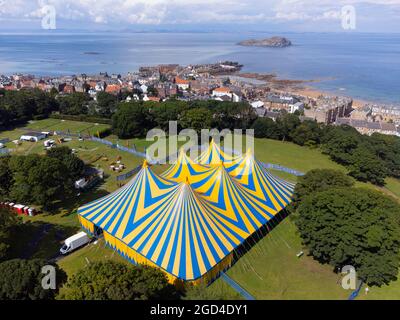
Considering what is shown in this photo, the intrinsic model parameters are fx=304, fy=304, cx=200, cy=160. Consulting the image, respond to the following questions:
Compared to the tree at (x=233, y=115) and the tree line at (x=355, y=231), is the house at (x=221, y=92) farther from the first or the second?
the tree line at (x=355, y=231)

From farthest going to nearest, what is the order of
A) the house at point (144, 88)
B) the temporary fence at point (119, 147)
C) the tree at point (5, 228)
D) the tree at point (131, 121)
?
1. the house at point (144, 88)
2. the tree at point (131, 121)
3. the temporary fence at point (119, 147)
4. the tree at point (5, 228)

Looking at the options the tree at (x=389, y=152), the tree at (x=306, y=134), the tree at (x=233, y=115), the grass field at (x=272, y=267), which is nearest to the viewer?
the grass field at (x=272, y=267)

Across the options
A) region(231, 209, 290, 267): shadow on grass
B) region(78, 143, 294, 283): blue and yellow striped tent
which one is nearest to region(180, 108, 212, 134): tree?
region(78, 143, 294, 283): blue and yellow striped tent

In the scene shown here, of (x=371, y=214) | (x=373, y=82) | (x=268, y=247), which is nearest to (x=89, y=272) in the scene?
(x=268, y=247)

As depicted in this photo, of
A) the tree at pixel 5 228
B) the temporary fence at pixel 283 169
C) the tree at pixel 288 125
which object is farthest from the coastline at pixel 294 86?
the tree at pixel 5 228

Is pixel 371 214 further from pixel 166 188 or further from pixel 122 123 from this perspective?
→ pixel 122 123

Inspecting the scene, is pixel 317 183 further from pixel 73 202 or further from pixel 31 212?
pixel 31 212

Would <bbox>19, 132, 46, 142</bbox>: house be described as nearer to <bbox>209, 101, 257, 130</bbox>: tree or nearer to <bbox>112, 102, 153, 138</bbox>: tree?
<bbox>112, 102, 153, 138</bbox>: tree
